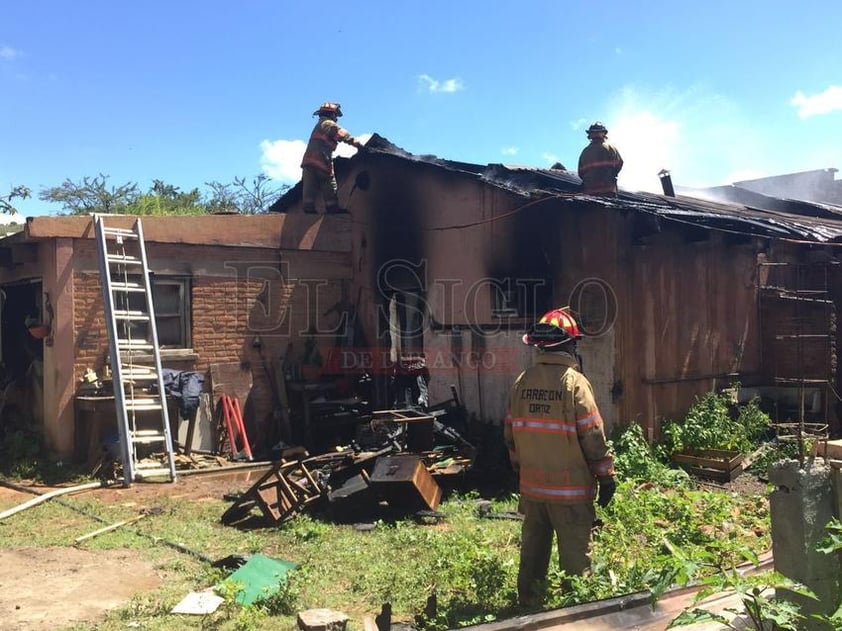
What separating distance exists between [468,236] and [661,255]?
9.00 feet

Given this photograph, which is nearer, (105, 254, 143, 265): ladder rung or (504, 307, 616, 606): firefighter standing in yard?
(504, 307, 616, 606): firefighter standing in yard

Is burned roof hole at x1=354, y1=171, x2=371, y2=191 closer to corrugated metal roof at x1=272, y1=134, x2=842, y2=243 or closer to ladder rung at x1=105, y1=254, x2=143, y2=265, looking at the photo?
corrugated metal roof at x1=272, y1=134, x2=842, y2=243

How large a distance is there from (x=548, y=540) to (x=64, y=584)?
3644 mm

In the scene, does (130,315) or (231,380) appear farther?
(231,380)

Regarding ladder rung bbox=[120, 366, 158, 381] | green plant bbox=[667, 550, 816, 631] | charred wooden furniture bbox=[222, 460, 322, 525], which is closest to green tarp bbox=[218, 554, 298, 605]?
charred wooden furniture bbox=[222, 460, 322, 525]

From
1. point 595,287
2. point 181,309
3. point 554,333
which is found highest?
point 595,287

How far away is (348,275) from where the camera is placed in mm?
11984

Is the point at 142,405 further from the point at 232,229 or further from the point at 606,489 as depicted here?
the point at 606,489

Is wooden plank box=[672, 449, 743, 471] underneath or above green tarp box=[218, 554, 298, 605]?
above

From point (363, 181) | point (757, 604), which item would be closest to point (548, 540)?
point (757, 604)

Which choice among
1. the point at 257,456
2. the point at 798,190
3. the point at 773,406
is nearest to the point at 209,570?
the point at 257,456

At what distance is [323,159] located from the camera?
11.7 metres

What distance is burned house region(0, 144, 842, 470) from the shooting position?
8672 mm

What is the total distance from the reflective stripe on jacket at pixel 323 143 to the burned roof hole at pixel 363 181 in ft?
1.60
